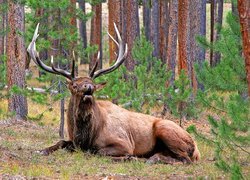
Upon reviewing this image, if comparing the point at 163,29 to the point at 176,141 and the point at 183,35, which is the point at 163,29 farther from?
the point at 176,141

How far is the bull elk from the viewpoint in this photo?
11.1 meters

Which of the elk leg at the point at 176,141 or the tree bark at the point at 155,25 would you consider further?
the tree bark at the point at 155,25

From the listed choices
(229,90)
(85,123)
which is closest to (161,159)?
(85,123)

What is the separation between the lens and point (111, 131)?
38.2 ft

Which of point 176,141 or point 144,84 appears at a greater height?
point 144,84

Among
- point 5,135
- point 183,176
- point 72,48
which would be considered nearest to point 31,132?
point 5,135

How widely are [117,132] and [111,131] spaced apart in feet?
0.42

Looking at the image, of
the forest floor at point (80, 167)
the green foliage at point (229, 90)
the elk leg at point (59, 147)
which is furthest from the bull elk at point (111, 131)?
the green foliage at point (229, 90)

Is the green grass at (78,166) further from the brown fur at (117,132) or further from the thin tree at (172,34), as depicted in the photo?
the thin tree at (172,34)

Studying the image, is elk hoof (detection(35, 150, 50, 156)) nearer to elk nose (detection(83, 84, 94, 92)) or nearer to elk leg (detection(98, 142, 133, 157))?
elk leg (detection(98, 142, 133, 157))

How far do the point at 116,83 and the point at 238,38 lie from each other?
19.7ft

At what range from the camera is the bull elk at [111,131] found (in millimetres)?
11070

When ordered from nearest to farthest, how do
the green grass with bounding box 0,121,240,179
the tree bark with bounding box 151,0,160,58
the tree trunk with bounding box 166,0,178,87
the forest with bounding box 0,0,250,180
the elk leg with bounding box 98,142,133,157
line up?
the forest with bounding box 0,0,250,180 < the green grass with bounding box 0,121,240,179 < the elk leg with bounding box 98,142,133,157 < the tree trunk with bounding box 166,0,178,87 < the tree bark with bounding box 151,0,160,58

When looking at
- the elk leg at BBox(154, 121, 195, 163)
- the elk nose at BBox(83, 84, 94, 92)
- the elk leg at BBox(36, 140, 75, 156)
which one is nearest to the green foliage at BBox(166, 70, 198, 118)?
the elk leg at BBox(154, 121, 195, 163)
